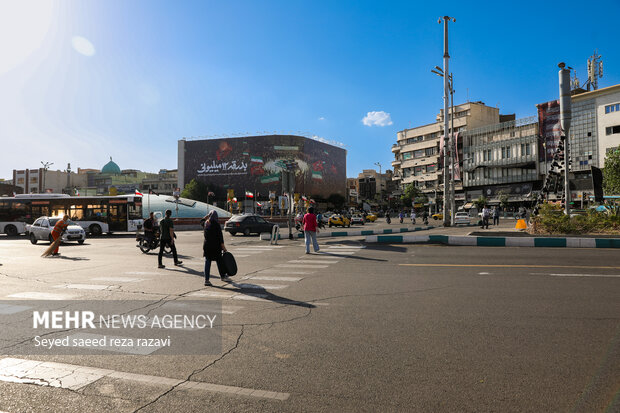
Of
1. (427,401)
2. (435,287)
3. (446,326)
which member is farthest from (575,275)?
(427,401)

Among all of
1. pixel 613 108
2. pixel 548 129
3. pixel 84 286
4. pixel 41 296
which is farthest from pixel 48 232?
pixel 548 129

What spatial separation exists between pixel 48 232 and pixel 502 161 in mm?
63911

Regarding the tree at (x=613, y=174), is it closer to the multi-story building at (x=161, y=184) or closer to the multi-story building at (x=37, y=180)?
the multi-story building at (x=161, y=184)

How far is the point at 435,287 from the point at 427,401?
185 inches

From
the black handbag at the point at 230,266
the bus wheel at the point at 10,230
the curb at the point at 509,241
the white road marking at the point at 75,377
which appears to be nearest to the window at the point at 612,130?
the curb at the point at 509,241

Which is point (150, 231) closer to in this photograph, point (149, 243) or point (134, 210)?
point (149, 243)

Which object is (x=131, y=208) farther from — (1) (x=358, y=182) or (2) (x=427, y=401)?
(1) (x=358, y=182)

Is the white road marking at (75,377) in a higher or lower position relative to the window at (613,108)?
lower

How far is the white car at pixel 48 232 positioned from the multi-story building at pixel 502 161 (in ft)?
198

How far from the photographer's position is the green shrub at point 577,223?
1712 cm

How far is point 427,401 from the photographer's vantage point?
9.72 feet

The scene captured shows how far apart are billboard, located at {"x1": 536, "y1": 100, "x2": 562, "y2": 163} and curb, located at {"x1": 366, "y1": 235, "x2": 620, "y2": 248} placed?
50.5 metres

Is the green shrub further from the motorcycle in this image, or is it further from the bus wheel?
the bus wheel

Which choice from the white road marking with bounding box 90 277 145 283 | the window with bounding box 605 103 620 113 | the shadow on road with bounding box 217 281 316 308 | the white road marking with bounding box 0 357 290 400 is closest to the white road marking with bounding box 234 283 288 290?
the shadow on road with bounding box 217 281 316 308
